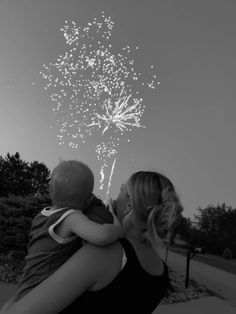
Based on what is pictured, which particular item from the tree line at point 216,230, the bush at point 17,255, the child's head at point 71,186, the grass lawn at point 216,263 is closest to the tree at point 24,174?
the tree line at point 216,230

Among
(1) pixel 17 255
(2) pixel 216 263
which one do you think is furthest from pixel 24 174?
(1) pixel 17 255

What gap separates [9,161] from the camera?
68.1m

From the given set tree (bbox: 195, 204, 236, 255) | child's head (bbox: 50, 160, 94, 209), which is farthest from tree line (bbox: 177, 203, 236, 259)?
child's head (bbox: 50, 160, 94, 209)

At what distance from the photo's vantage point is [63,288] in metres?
1.55

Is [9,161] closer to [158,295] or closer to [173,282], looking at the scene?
[173,282]

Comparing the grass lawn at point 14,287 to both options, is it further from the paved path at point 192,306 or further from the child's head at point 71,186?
the child's head at point 71,186

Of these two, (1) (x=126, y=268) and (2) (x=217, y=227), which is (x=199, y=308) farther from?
(2) (x=217, y=227)

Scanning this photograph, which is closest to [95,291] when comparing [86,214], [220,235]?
[86,214]

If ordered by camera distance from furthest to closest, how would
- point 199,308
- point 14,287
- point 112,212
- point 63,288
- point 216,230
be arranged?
point 216,230 < point 199,308 < point 14,287 < point 112,212 < point 63,288

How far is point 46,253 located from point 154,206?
19.4 inches

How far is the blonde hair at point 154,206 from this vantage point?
180 centimetres

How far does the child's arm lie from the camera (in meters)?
1.64

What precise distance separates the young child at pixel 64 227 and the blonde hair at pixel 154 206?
0.12 m

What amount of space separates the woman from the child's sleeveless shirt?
213 mm
